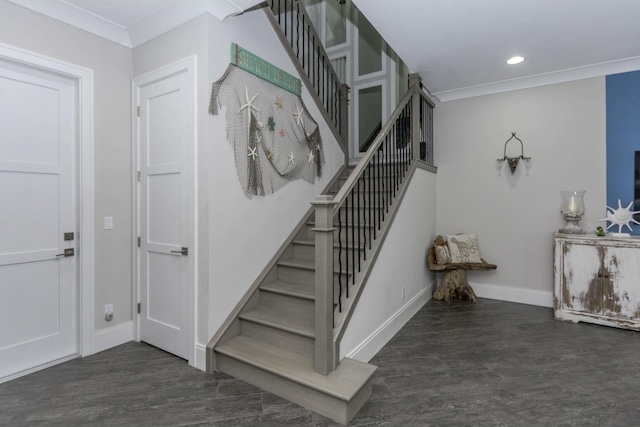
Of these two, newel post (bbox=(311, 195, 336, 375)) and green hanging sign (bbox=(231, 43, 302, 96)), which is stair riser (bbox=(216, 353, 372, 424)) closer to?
newel post (bbox=(311, 195, 336, 375))

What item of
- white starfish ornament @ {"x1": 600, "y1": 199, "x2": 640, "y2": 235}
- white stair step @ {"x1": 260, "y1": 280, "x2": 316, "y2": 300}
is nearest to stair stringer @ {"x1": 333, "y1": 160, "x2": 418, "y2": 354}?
white stair step @ {"x1": 260, "y1": 280, "x2": 316, "y2": 300}

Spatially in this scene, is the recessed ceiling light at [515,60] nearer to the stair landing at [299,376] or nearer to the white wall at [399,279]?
the white wall at [399,279]

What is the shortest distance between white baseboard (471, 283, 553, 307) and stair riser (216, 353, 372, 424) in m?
2.85

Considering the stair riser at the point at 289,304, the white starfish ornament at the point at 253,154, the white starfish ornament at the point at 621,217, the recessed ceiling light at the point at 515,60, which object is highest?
the recessed ceiling light at the point at 515,60

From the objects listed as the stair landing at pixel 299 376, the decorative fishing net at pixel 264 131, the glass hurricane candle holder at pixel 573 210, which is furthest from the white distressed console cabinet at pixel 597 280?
the decorative fishing net at pixel 264 131

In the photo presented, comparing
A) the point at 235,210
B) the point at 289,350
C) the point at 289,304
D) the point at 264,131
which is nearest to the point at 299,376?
the point at 289,350

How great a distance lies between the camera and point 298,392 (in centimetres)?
212

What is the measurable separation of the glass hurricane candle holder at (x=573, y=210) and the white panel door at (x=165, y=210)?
3.91 m

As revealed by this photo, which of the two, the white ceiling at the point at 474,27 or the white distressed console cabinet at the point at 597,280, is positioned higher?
the white ceiling at the point at 474,27

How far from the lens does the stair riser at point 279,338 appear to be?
7.93 ft

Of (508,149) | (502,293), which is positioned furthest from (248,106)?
(502,293)

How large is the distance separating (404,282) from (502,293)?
1.70 m

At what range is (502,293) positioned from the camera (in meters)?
4.27

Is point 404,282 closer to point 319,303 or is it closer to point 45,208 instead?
point 319,303
